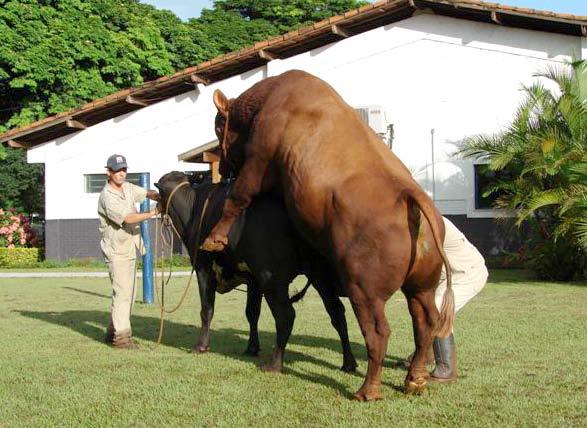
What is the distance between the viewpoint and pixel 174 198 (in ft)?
28.7

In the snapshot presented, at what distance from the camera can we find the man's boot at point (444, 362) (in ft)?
22.4

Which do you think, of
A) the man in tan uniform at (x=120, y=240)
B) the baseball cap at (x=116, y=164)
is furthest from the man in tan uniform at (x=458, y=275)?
the baseball cap at (x=116, y=164)

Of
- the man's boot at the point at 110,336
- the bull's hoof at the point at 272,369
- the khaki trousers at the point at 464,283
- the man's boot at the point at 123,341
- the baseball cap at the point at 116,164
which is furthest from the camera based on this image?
the man's boot at the point at 110,336

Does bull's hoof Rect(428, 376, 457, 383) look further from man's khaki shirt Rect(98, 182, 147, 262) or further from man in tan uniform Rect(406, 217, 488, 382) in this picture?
man's khaki shirt Rect(98, 182, 147, 262)

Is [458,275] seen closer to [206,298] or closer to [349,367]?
[349,367]

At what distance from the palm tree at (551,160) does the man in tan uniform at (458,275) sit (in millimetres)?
7693

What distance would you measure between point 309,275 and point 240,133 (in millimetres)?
1537

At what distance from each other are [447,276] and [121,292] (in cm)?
428

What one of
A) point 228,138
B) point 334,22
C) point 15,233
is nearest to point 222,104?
point 228,138

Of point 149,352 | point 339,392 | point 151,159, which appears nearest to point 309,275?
point 339,392

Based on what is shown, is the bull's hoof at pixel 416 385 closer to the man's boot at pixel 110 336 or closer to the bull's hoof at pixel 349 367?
the bull's hoof at pixel 349 367

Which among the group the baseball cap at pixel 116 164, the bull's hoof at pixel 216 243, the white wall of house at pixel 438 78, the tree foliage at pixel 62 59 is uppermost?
the tree foliage at pixel 62 59

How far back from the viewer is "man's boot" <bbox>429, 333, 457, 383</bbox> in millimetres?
6820

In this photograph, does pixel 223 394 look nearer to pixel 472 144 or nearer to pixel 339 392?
pixel 339 392
